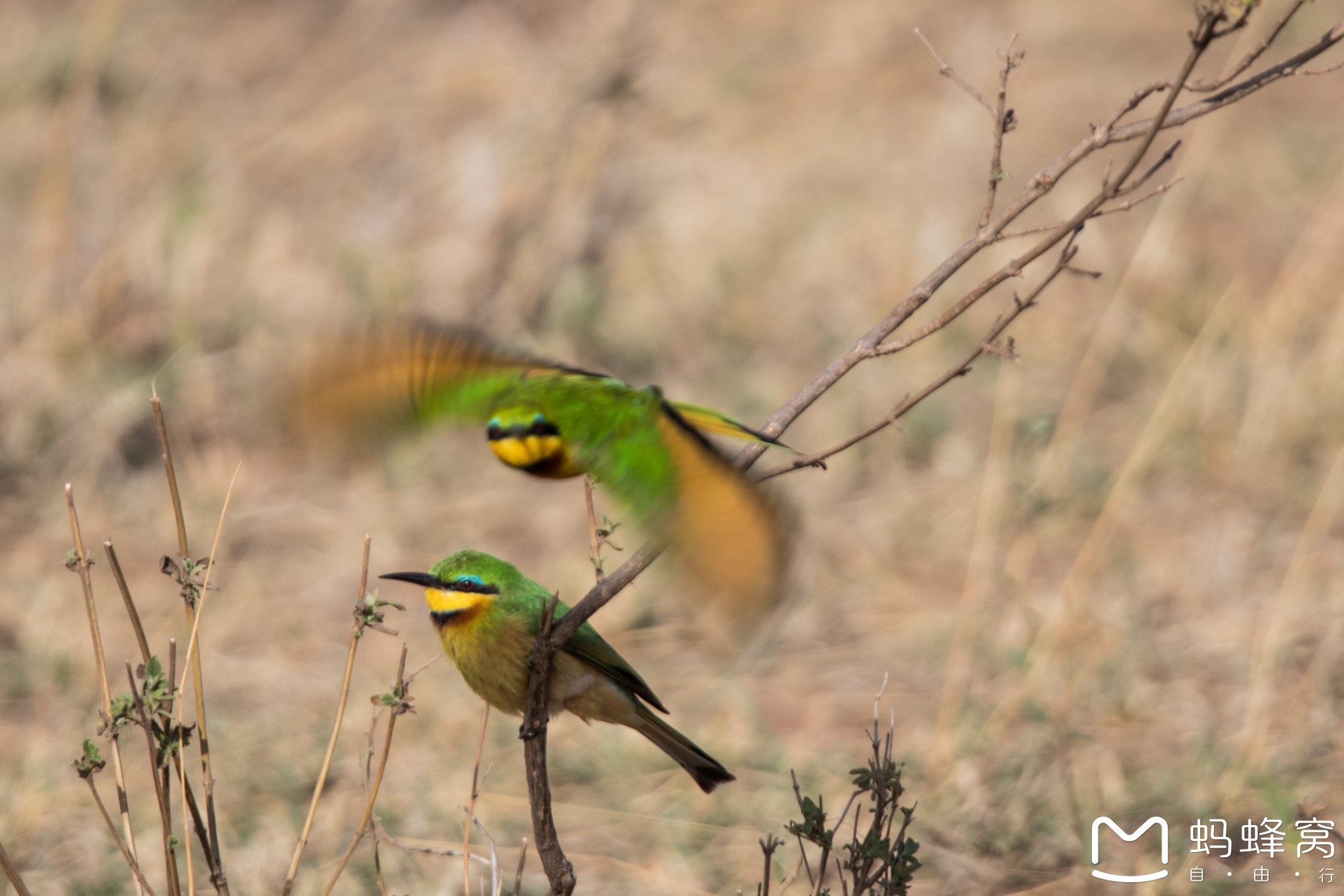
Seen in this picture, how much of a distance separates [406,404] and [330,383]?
0.13 m

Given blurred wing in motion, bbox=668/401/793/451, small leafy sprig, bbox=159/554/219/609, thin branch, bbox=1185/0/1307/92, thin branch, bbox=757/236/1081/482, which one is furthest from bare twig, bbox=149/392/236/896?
thin branch, bbox=1185/0/1307/92

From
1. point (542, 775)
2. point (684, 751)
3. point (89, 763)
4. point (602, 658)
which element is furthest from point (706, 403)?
point (89, 763)

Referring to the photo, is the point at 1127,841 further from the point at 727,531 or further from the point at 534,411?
the point at 727,531

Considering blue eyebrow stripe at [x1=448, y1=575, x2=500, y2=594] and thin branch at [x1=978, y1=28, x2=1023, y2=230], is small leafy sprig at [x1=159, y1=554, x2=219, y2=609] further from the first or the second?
thin branch at [x1=978, y1=28, x2=1023, y2=230]

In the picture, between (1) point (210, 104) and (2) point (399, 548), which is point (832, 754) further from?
(1) point (210, 104)

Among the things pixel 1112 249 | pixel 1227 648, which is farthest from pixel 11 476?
pixel 1112 249

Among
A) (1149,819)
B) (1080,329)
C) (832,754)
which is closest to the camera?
(1149,819)

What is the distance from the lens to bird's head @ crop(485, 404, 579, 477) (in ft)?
6.68

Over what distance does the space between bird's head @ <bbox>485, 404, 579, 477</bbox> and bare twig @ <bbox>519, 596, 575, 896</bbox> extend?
216 millimetres

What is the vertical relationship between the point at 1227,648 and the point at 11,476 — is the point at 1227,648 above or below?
below

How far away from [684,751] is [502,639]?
1.78 ft

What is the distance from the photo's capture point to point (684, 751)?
2.67 meters

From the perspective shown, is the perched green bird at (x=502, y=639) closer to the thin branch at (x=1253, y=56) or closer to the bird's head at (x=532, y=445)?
the bird's head at (x=532, y=445)

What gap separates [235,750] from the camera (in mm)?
3932
